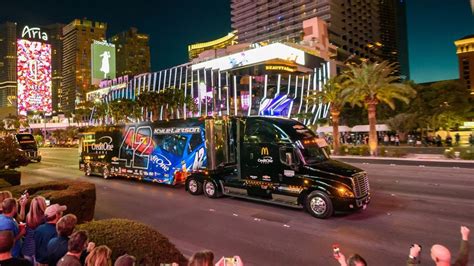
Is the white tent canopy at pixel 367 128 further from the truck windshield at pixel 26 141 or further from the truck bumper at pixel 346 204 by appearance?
the truck windshield at pixel 26 141

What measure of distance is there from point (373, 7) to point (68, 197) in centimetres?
16951

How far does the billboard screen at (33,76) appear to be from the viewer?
384 feet

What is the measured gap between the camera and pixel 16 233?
16.3 feet

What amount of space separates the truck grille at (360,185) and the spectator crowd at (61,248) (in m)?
5.47

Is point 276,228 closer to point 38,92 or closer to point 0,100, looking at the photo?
point 38,92

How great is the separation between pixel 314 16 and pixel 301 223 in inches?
5161

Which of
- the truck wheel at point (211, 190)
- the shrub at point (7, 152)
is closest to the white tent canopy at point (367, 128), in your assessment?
the truck wheel at point (211, 190)

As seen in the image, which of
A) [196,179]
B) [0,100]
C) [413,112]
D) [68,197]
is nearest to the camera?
[68,197]

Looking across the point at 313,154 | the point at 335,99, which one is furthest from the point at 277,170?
the point at 335,99

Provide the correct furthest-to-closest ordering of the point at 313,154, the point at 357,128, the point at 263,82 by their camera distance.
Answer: the point at 263,82, the point at 357,128, the point at 313,154

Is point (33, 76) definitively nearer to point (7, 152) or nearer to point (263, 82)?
point (263, 82)

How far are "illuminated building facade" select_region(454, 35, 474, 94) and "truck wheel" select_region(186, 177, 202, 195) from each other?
155009 mm

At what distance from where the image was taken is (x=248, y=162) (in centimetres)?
1258

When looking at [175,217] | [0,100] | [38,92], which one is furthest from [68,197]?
[0,100]
